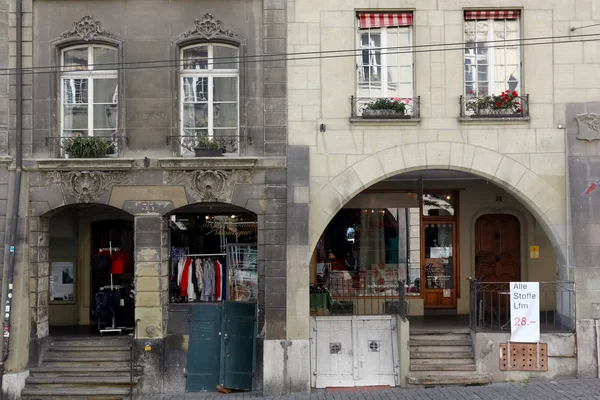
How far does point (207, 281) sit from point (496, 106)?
6.74m

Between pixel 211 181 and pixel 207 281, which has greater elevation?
pixel 211 181

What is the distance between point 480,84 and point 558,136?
1.79 meters

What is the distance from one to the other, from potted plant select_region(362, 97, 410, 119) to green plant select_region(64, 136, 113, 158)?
16.5ft

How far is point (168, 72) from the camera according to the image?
40.5 ft

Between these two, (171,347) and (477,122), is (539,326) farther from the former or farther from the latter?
(171,347)

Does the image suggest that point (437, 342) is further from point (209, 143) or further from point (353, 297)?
point (209, 143)

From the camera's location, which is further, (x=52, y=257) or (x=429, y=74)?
(x=52, y=257)

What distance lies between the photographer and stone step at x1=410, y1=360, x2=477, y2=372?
40.2 feet

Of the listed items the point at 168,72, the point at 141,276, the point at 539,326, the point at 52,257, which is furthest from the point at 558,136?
the point at 52,257

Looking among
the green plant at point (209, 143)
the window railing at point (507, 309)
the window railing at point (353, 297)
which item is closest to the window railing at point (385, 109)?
the green plant at point (209, 143)

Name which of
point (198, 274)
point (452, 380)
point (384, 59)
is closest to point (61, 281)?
point (198, 274)

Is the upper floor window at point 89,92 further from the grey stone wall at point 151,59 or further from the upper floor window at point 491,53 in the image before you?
the upper floor window at point 491,53

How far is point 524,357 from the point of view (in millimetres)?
12102

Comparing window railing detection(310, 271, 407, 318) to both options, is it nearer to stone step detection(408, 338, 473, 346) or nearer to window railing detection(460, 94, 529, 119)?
stone step detection(408, 338, 473, 346)
